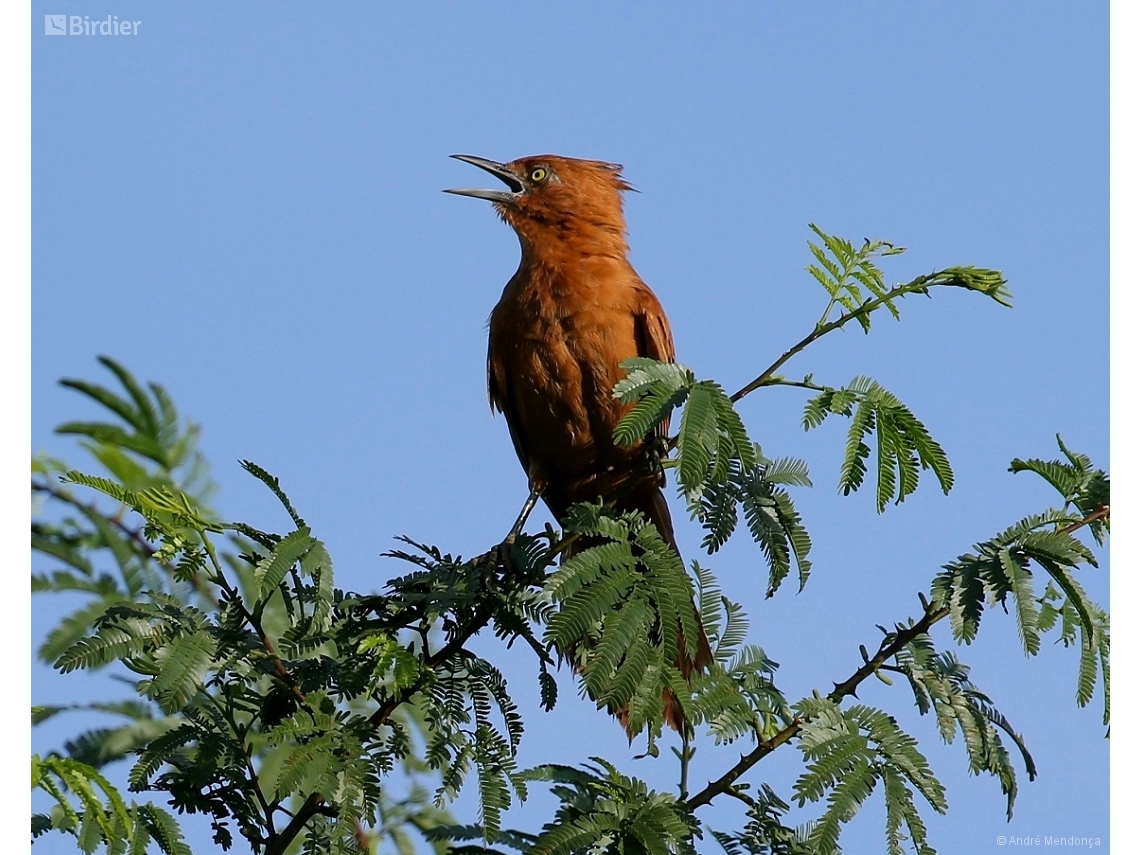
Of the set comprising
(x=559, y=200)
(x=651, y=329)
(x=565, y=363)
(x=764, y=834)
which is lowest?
(x=764, y=834)

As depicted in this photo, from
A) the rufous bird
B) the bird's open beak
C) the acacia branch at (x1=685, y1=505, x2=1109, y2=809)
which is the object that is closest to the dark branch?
the acacia branch at (x1=685, y1=505, x2=1109, y2=809)

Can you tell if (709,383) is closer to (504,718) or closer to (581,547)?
(504,718)

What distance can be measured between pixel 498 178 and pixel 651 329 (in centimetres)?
160

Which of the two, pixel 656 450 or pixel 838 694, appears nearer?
pixel 838 694

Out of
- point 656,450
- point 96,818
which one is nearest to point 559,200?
point 656,450

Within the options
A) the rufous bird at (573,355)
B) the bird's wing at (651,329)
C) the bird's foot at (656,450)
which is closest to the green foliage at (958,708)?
the bird's foot at (656,450)

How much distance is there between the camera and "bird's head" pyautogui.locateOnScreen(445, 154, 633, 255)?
671cm

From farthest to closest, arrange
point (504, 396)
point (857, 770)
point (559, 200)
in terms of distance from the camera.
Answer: point (559, 200), point (504, 396), point (857, 770)

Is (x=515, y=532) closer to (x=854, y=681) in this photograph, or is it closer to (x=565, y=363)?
(x=565, y=363)

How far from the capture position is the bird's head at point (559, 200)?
6707 mm

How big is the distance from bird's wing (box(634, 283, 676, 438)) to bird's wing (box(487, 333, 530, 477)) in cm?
67

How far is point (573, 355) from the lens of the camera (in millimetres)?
6047
